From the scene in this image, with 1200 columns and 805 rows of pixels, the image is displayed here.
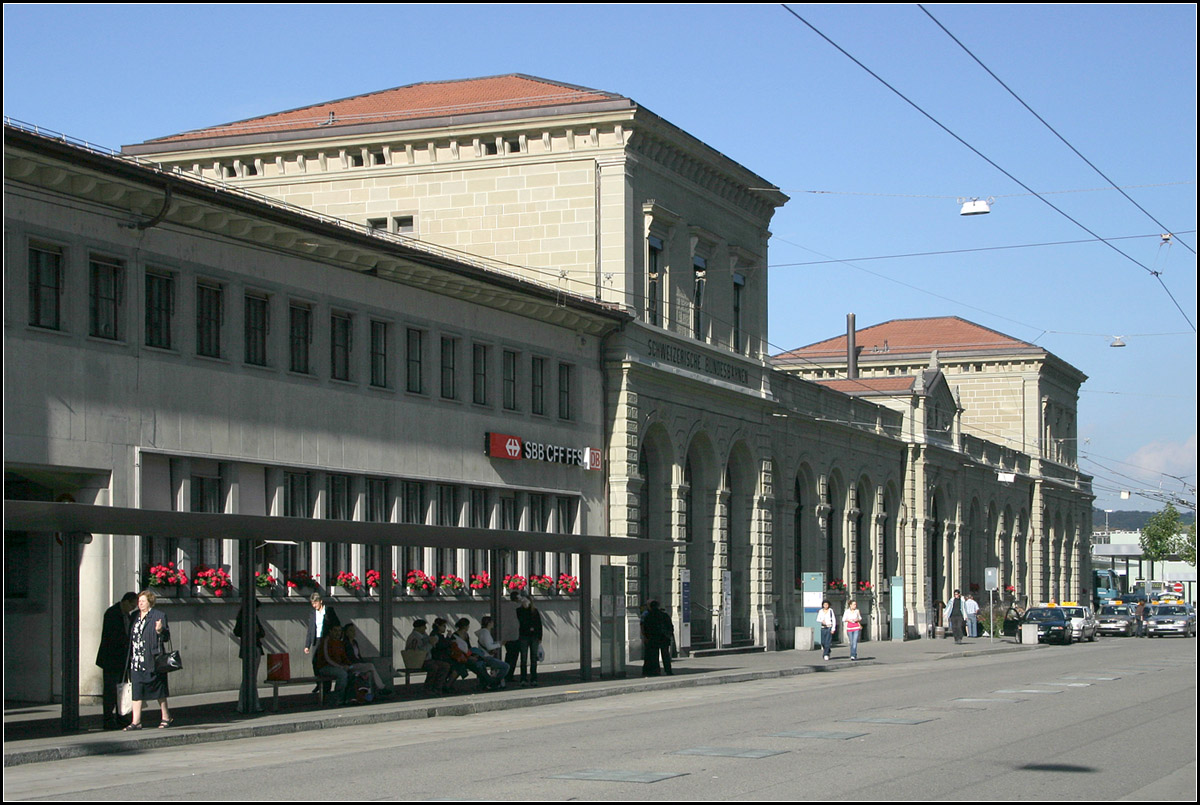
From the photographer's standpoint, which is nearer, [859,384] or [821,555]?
[821,555]

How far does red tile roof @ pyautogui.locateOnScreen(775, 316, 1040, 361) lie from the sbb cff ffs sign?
1831 inches

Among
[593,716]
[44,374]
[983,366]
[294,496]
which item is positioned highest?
[983,366]

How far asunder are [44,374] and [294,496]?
257 inches

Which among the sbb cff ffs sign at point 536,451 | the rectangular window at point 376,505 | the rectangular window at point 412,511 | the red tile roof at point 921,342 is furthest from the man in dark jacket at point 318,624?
the red tile roof at point 921,342

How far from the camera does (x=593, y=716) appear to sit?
22.5m

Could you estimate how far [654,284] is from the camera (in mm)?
40906

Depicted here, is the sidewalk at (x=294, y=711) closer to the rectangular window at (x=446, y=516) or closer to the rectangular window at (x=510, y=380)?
the rectangular window at (x=446, y=516)

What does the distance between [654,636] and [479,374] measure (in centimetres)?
680

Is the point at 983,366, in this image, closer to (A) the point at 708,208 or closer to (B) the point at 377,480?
(A) the point at 708,208

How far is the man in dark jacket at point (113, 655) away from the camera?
19.2 meters

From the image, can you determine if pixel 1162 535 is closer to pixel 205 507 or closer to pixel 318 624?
pixel 205 507

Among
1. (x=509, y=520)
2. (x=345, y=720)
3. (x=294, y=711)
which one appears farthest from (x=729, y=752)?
(x=509, y=520)

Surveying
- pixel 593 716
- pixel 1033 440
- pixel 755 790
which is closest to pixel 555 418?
pixel 593 716

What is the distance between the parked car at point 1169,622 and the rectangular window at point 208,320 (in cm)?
5072
